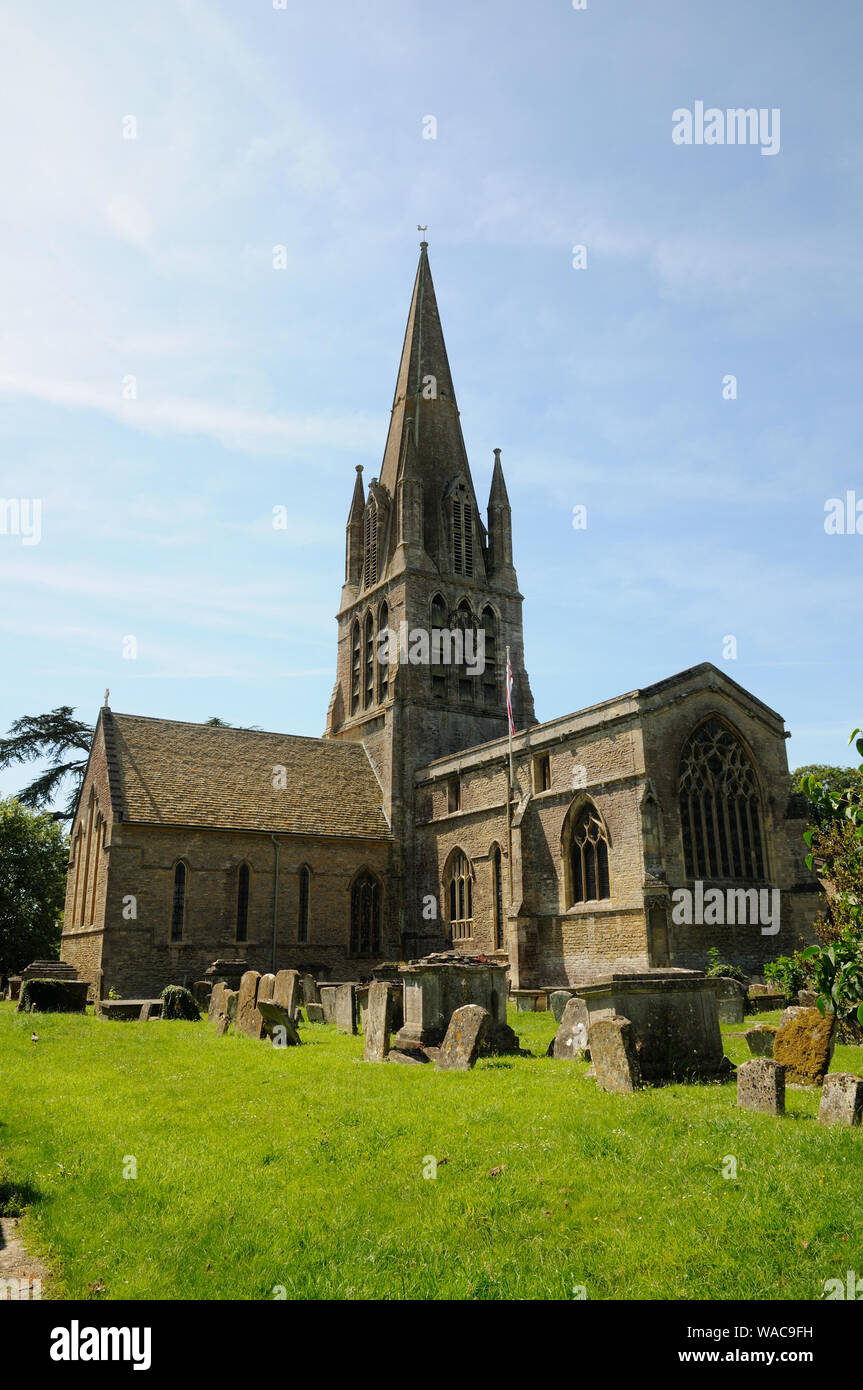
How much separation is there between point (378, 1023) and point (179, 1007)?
766 centimetres

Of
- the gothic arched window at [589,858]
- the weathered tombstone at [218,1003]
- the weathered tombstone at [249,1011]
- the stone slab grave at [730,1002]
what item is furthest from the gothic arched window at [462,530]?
the weathered tombstone at [249,1011]

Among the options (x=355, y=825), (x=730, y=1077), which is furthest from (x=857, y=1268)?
(x=355, y=825)

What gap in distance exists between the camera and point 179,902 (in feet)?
88.5

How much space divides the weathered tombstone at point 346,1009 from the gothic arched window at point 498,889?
8720mm

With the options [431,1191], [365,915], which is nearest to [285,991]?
[431,1191]

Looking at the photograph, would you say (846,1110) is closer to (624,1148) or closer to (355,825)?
(624,1148)

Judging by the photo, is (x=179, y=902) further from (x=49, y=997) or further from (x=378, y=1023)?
(x=378, y=1023)

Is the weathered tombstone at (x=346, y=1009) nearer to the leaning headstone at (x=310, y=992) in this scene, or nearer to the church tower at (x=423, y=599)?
the leaning headstone at (x=310, y=992)

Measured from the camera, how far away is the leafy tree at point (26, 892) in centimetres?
3434

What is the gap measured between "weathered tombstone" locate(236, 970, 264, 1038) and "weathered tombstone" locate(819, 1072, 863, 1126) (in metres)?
10.1
